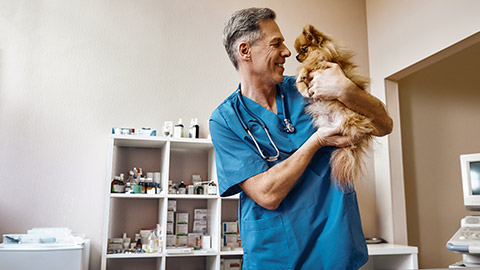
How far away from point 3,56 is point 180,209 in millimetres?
1753

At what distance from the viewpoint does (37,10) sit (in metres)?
A: 3.07

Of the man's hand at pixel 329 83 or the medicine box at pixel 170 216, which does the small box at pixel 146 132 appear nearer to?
the medicine box at pixel 170 216

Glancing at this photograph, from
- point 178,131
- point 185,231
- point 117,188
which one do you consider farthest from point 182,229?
point 178,131

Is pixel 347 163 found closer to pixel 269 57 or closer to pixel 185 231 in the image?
pixel 269 57

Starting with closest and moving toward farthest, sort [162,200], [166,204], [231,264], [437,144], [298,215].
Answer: [298,215] < [166,204] < [162,200] < [231,264] < [437,144]

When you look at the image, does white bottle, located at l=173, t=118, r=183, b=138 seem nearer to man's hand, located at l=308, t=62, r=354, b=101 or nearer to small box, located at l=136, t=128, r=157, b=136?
small box, located at l=136, t=128, r=157, b=136

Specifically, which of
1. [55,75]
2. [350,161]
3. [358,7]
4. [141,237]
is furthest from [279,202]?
[358,7]

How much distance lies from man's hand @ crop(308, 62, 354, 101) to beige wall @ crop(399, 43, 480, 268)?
310cm

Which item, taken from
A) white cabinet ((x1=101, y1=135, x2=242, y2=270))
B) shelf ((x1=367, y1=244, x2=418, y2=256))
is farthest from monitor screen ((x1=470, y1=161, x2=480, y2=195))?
white cabinet ((x1=101, y1=135, x2=242, y2=270))

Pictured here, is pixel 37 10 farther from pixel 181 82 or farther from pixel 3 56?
pixel 181 82

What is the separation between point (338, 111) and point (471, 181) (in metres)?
2.03

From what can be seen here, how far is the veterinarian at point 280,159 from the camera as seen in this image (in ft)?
3.31

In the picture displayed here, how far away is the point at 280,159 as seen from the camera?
1124mm

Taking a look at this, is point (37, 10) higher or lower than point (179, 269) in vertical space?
higher
